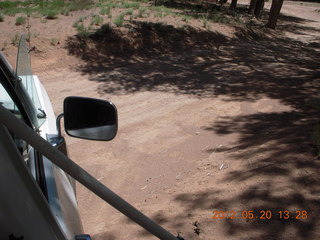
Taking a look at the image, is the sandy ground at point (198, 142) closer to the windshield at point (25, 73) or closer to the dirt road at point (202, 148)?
the dirt road at point (202, 148)

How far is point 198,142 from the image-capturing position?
528 cm

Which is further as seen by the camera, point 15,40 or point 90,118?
point 15,40

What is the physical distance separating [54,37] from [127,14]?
17.5ft

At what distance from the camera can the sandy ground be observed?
124 inches


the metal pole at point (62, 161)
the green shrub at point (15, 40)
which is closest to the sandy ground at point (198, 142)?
the green shrub at point (15, 40)

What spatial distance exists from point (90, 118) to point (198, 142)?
3515 millimetres

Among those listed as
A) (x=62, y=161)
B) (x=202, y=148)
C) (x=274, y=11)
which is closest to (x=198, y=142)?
(x=202, y=148)

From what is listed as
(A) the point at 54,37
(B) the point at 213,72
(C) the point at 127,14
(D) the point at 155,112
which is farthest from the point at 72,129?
(C) the point at 127,14

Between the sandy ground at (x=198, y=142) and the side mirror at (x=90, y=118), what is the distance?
1537 millimetres

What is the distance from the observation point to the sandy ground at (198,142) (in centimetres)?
316

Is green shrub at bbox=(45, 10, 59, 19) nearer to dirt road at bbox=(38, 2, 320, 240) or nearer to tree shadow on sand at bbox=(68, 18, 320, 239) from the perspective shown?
tree shadow on sand at bbox=(68, 18, 320, 239)
